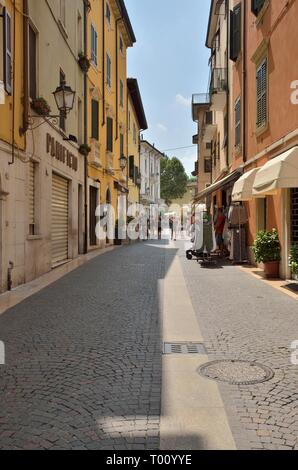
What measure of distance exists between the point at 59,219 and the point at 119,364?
11.0m

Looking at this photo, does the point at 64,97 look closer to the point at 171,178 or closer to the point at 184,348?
the point at 184,348

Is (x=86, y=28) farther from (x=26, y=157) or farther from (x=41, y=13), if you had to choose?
(x=26, y=157)

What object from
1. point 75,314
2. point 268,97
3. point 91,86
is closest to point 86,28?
point 91,86

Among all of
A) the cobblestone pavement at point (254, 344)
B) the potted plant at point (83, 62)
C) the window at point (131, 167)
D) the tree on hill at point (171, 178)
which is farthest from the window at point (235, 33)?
the tree on hill at point (171, 178)

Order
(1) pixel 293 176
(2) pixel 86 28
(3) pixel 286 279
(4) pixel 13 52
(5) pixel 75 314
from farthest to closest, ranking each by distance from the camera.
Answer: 1. (2) pixel 86 28
2. (3) pixel 286 279
3. (4) pixel 13 52
4. (1) pixel 293 176
5. (5) pixel 75 314

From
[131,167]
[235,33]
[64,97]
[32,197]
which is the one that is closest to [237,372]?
[32,197]

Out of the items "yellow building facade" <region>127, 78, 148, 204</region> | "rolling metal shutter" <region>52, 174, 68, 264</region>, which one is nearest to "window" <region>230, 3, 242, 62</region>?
"rolling metal shutter" <region>52, 174, 68, 264</region>

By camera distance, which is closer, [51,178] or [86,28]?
[51,178]

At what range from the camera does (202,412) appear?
3.57 meters

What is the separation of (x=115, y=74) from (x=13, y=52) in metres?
17.5

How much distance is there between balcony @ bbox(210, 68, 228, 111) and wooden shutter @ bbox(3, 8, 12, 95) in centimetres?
1190

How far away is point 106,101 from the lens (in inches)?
940

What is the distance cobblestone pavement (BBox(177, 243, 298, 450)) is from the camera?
329 centimetres

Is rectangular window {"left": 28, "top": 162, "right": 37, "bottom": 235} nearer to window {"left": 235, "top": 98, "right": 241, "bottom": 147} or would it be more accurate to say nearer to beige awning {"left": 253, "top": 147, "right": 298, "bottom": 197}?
beige awning {"left": 253, "top": 147, "right": 298, "bottom": 197}
